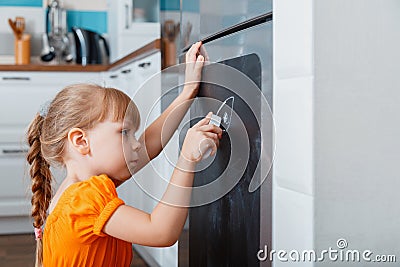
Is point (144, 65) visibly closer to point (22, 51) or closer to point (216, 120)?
point (216, 120)

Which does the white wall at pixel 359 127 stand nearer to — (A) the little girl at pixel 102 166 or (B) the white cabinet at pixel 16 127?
(A) the little girl at pixel 102 166

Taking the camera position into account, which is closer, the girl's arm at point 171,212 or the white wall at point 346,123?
the white wall at point 346,123

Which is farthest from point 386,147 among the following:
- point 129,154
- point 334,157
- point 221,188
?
point 129,154

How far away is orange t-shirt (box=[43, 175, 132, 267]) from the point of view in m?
1.32

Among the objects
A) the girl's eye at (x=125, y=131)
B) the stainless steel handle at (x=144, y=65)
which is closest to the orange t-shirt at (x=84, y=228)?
the girl's eye at (x=125, y=131)

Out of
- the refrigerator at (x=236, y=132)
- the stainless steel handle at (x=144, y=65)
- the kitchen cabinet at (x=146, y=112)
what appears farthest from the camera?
the stainless steel handle at (x=144, y=65)

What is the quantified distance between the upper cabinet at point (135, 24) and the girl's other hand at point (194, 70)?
7.12 ft

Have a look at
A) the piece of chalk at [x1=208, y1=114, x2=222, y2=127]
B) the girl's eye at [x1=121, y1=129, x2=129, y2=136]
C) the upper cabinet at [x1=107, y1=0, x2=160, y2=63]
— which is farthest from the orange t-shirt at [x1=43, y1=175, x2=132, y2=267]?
the upper cabinet at [x1=107, y1=0, x2=160, y2=63]

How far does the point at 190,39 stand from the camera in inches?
66.2

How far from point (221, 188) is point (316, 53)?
495 mm

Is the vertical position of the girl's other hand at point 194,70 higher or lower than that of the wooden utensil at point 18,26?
lower

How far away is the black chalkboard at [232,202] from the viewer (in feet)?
4.06

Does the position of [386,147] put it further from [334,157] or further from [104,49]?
[104,49]

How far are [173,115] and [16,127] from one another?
7.51 ft
